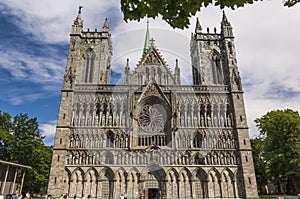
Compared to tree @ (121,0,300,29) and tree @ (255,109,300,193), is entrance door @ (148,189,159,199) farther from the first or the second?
tree @ (121,0,300,29)

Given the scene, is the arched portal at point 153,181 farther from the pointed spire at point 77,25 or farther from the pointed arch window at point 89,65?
the pointed spire at point 77,25

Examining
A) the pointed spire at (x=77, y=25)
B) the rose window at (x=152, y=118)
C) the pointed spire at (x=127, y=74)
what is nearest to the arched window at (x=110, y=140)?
the rose window at (x=152, y=118)

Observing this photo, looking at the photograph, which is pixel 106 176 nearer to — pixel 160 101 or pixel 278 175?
pixel 160 101

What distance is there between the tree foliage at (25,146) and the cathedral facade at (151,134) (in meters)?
7.61

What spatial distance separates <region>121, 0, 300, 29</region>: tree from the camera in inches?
159

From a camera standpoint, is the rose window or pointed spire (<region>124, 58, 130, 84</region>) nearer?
the rose window

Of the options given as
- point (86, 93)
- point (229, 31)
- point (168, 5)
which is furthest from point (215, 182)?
point (168, 5)

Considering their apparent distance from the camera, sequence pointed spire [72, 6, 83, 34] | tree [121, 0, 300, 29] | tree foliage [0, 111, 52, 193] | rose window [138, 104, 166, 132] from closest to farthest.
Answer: tree [121, 0, 300, 29], rose window [138, 104, 166, 132], tree foliage [0, 111, 52, 193], pointed spire [72, 6, 83, 34]

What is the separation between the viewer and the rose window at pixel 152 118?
25953 millimetres

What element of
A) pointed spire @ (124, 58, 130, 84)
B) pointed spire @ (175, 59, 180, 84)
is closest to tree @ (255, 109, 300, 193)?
pointed spire @ (175, 59, 180, 84)

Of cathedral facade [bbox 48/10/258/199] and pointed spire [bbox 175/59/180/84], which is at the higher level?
pointed spire [bbox 175/59/180/84]

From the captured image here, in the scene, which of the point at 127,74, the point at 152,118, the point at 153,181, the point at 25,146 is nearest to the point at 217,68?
the point at 152,118

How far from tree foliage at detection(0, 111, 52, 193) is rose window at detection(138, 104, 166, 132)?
47.1 ft

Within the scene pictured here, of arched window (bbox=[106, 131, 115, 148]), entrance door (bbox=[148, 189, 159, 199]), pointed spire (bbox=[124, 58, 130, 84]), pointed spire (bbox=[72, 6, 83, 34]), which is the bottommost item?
entrance door (bbox=[148, 189, 159, 199])
